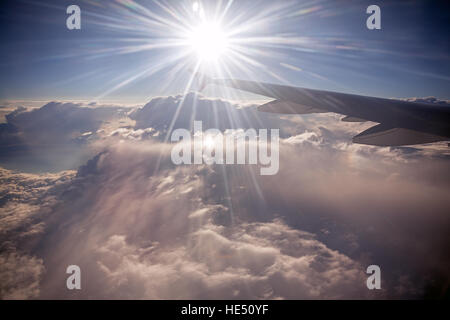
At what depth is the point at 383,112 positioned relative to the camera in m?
3.87

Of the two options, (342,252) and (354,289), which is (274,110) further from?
(342,252)

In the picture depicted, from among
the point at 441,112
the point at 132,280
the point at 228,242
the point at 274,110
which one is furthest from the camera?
the point at 228,242

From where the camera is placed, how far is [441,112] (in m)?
3.82

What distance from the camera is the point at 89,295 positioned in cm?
13112

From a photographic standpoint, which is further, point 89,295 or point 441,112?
point 89,295

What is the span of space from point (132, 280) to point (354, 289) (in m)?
180

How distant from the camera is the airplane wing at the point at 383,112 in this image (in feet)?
11.8

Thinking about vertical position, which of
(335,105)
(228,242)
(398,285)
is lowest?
(398,285)

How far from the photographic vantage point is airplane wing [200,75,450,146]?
3.60m
